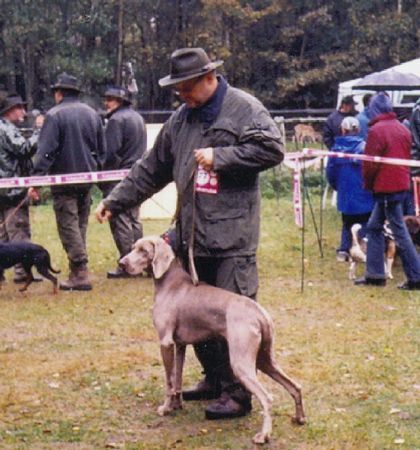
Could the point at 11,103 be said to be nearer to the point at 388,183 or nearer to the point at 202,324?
the point at 388,183

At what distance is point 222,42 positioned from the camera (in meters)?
41.3

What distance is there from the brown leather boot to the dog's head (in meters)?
4.50

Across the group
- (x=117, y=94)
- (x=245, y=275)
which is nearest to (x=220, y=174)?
(x=245, y=275)

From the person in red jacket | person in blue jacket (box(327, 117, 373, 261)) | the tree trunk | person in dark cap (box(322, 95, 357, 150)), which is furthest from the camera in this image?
the tree trunk

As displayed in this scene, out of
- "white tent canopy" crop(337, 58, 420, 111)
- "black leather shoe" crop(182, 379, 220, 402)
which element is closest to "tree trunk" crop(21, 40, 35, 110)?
"white tent canopy" crop(337, 58, 420, 111)

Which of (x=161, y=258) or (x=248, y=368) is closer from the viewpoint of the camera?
(x=248, y=368)

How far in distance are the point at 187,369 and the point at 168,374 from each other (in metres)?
1.21

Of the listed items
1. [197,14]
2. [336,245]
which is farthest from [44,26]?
[336,245]

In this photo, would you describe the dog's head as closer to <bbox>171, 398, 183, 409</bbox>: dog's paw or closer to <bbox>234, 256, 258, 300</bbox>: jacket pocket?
<bbox>234, 256, 258, 300</bbox>: jacket pocket

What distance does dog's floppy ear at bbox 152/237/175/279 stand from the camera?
6070mm

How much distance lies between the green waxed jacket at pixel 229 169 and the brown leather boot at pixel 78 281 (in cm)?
467

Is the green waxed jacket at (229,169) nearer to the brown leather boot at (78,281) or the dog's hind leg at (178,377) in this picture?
the dog's hind leg at (178,377)

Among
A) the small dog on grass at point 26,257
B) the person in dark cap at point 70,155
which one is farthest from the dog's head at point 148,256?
the person in dark cap at point 70,155

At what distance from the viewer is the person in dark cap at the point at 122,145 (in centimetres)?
1133
